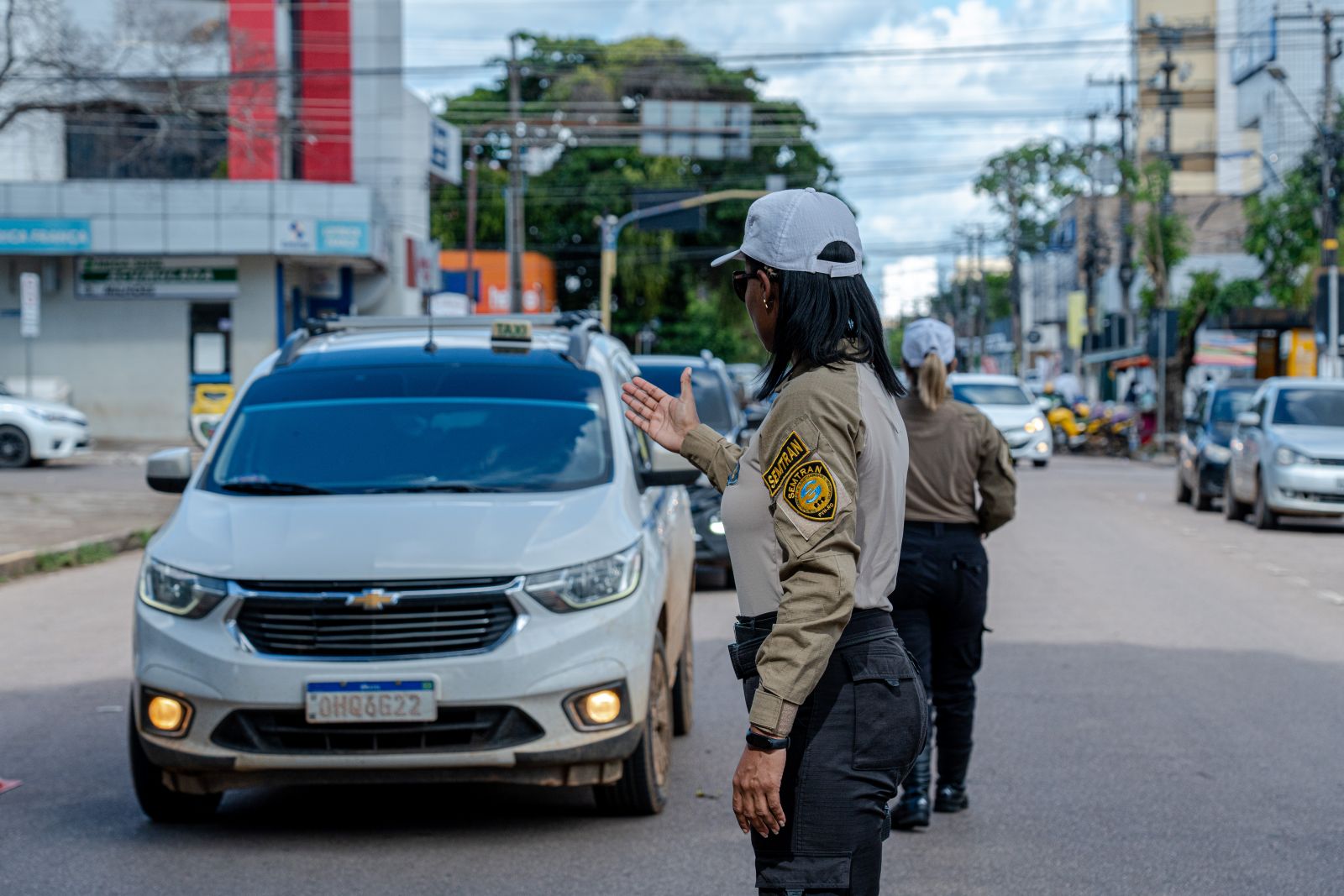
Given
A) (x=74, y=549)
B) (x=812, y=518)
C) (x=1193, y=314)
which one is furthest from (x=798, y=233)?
(x=1193, y=314)

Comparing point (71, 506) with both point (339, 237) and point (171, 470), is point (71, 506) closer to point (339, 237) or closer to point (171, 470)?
point (171, 470)

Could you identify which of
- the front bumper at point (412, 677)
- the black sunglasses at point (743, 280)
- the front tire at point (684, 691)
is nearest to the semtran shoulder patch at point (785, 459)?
the black sunglasses at point (743, 280)

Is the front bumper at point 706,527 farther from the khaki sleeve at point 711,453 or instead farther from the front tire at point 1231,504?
the front tire at point 1231,504

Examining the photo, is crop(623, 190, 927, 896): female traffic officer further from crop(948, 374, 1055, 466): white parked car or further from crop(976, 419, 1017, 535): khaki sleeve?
crop(948, 374, 1055, 466): white parked car

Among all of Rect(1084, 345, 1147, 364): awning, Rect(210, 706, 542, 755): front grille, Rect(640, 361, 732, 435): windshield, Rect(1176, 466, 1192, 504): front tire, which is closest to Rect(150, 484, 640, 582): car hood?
Rect(210, 706, 542, 755): front grille

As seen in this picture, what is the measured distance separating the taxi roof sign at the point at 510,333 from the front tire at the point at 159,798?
2151 millimetres

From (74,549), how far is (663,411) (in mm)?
12677

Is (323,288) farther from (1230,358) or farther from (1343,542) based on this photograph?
(1343,542)

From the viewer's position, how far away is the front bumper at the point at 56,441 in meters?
27.3

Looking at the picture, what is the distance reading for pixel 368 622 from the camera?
220 inches

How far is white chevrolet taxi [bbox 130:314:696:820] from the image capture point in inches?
219

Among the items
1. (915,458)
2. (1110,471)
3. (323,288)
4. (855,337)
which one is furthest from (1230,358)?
(855,337)

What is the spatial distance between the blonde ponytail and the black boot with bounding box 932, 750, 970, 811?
123 centimetres

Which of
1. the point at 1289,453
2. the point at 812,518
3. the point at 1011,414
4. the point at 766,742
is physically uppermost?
the point at 812,518
